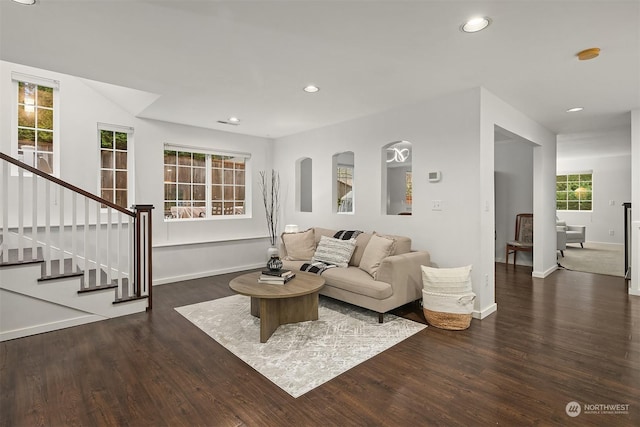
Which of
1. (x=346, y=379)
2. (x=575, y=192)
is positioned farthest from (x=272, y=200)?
(x=575, y=192)

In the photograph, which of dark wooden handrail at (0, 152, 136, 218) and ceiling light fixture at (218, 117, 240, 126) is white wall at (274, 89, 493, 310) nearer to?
ceiling light fixture at (218, 117, 240, 126)

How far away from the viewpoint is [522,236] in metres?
6.53

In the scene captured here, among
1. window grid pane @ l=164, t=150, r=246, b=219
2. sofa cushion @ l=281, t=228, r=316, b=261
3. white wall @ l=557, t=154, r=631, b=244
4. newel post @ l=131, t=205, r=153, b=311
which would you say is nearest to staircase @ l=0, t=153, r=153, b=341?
newel post @ l=131, t=205, r=153, b=311

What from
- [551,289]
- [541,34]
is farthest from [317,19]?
[551,289]

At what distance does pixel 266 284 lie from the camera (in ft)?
10.9

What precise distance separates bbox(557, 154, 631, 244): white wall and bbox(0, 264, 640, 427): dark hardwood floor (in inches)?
305

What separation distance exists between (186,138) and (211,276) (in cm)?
239

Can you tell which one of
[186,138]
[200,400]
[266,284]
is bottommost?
[200,400]

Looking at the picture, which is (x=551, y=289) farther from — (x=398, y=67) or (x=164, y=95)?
(x=164, y=95)

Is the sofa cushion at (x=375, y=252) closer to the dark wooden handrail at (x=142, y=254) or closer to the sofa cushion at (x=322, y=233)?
the sofa cushion at (x=322, y=233)

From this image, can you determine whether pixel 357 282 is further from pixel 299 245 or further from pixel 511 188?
pixel 511 188

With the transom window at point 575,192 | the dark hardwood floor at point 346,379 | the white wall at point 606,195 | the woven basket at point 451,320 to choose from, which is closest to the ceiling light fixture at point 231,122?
the dark hardwood floor at point 346,379

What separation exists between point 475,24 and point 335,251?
287 cm

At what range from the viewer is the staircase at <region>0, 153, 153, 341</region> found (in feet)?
10.1
